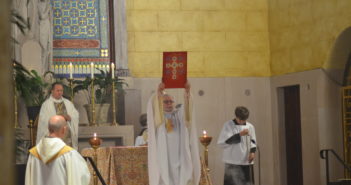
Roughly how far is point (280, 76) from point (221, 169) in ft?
8.32

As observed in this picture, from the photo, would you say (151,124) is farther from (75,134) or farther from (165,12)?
(165,12)

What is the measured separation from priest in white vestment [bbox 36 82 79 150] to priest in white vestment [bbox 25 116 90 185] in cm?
373

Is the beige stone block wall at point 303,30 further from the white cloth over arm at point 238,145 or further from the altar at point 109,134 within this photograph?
the altar at point 109,134

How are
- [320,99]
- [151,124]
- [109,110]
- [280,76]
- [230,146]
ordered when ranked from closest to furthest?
[151,124], [230,146], [320,99], [109,110], [280,76]

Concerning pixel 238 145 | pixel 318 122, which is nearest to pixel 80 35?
pixel 238 145

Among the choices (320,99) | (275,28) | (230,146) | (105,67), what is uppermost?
(275,28)

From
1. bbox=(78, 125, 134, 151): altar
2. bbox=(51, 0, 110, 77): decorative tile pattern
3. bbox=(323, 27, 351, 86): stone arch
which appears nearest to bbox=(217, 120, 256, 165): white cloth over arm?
bbox=(78, 125, 134, 151): altar

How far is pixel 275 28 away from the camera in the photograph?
13406mm

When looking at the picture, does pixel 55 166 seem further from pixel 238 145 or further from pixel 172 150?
pixel 238 145

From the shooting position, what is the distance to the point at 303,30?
12.2 m

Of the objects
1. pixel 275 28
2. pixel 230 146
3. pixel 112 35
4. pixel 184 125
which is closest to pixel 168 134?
pixel 184 125

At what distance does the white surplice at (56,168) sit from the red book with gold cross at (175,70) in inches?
108

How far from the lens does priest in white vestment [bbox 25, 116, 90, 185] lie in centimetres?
547

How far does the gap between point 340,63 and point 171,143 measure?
4.67 meters
